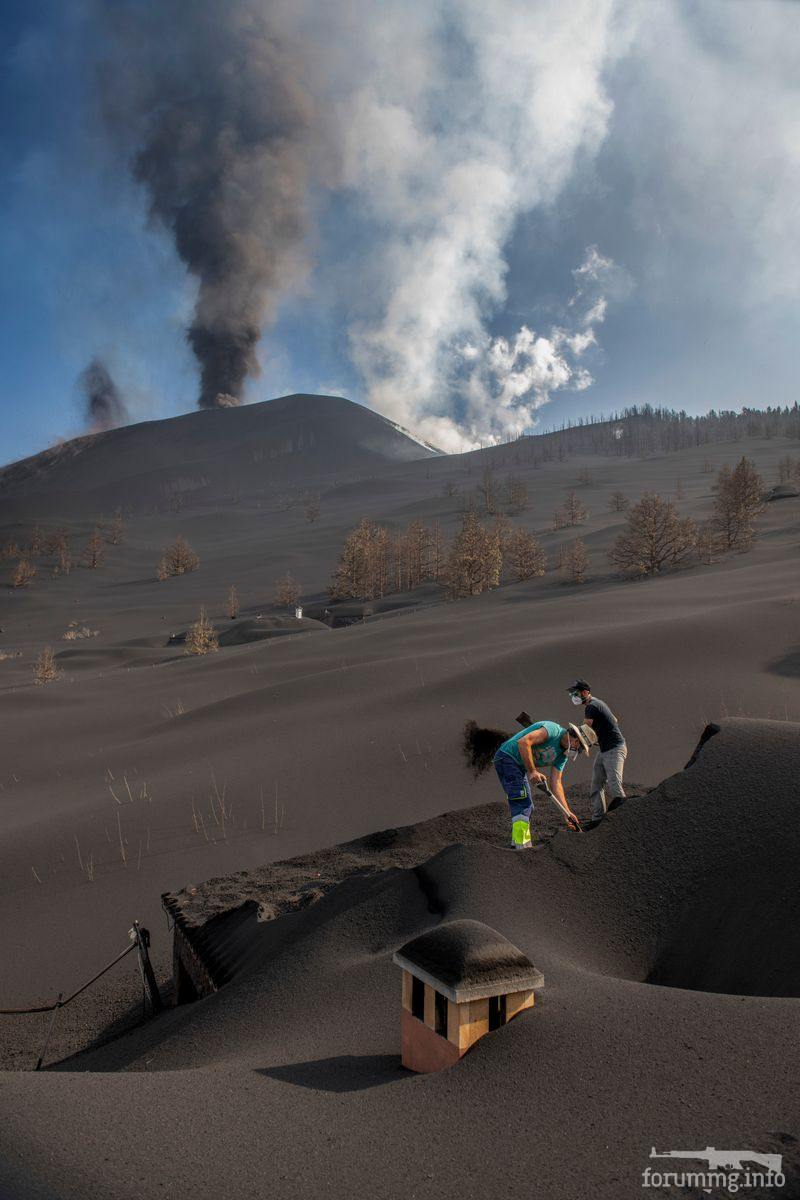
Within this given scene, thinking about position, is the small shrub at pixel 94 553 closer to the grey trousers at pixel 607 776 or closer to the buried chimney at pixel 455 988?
the grey trousers at pixel 607 776

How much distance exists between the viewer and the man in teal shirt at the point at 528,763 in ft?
22.4

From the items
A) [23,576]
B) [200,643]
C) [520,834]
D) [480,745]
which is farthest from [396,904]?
[23,576]

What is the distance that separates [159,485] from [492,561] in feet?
520

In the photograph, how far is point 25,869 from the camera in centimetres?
938

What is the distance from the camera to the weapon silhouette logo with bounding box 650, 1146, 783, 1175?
230 centimetres

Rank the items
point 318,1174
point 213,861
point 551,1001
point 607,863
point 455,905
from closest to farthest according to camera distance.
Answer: point 318,1174 → point 551,1001 → point 455,905 → point 607,863 → point 213,861

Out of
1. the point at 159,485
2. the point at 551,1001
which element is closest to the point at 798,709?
the point at 551,1001

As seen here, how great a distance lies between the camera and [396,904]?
211 inches

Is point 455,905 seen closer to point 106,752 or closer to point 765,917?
point 765,917

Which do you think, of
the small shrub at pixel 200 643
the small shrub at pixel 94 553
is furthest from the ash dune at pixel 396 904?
the small shrub at pixel 94 553

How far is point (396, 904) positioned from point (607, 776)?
3413 millimetres

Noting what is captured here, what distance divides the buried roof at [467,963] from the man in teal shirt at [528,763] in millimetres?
3543

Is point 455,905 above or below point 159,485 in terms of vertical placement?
below

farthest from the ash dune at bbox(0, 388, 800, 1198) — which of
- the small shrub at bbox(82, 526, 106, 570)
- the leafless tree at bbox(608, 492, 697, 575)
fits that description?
the small shrub at bbox(82, 526, 106, 570)
